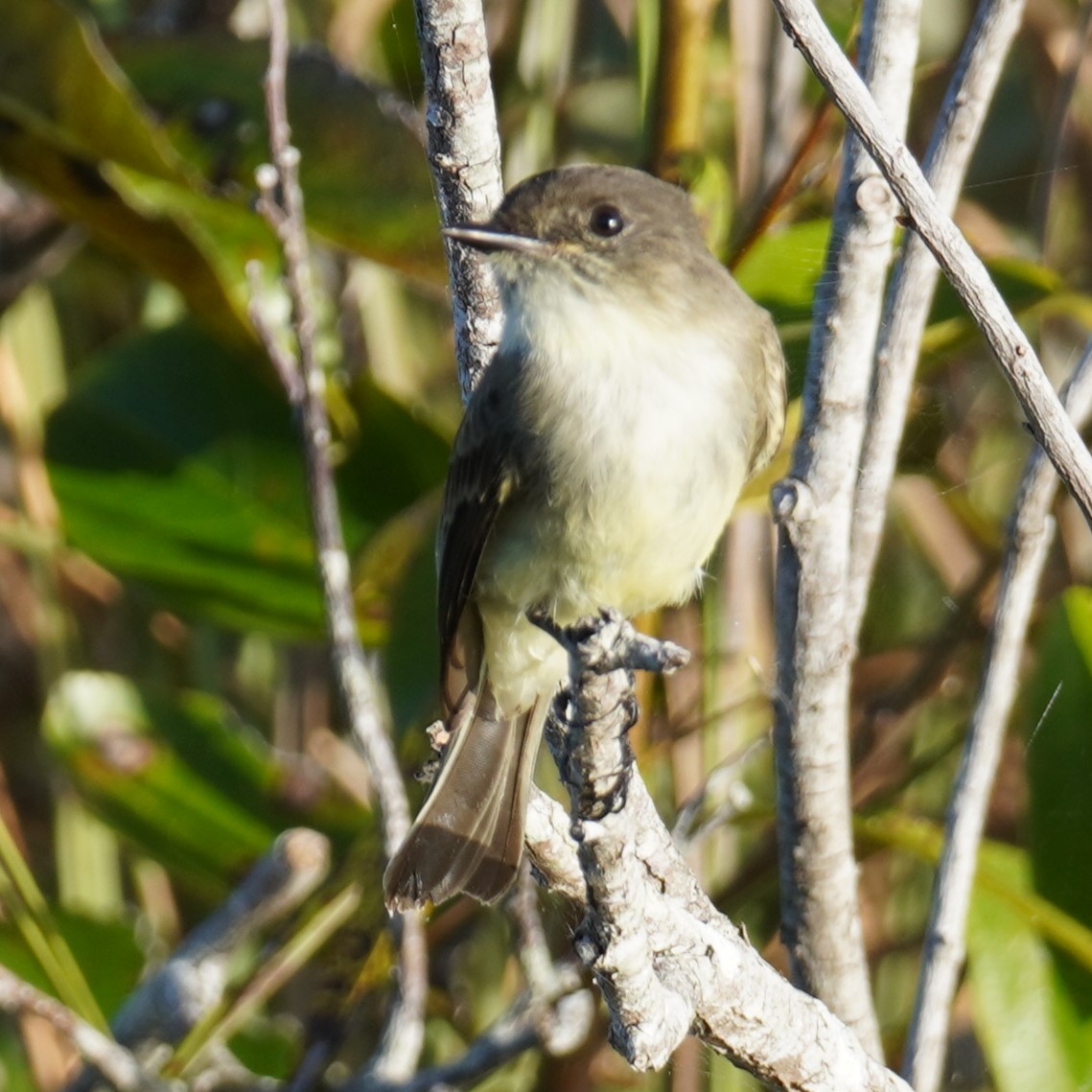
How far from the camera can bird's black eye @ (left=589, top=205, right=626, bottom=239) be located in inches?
77.6

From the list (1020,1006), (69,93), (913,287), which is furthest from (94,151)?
(1020,1006)

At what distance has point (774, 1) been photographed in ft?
4.33

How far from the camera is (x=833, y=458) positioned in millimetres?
1654

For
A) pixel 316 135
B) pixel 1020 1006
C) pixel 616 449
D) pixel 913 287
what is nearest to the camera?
pixel 913 287

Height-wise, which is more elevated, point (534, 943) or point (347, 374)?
point (347, 374)

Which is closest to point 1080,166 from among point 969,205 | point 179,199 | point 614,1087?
point 969,205

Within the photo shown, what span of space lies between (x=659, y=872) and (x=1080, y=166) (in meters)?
2.14

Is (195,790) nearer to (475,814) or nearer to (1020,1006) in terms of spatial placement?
(475,814)

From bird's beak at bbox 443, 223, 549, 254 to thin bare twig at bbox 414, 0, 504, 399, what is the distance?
0.14ft

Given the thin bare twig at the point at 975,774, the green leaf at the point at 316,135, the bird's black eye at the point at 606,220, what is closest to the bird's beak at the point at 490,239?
the bird's black eye at the point at 606,220

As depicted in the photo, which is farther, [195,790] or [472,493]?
[195,790]

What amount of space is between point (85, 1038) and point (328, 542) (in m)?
0.67

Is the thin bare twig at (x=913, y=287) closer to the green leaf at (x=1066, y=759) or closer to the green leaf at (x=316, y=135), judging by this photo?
the green leaf at (x=1066, y=759)

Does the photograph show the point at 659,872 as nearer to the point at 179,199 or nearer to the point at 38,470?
the point at 179,199
